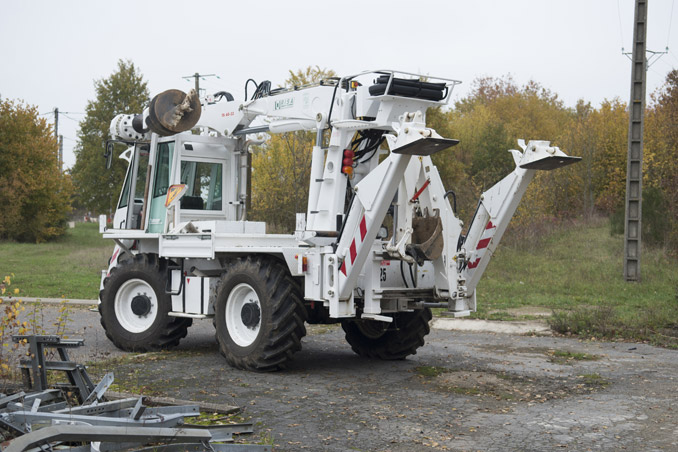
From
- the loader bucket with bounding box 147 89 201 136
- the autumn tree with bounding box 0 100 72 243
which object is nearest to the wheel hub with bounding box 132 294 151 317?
the loader bucket with bounding box 147 89 201 136

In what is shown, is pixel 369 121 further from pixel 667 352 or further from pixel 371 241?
pixel 667 352

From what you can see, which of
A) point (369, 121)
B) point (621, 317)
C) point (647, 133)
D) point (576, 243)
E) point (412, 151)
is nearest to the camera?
point (412, 151)

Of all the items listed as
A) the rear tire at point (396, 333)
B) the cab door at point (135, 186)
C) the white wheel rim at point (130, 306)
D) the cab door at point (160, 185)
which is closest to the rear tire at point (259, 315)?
the rear tire at point (396, 333)

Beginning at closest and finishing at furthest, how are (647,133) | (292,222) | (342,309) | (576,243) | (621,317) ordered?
(342,309), (621,317), (292,222), (576,243), (647,133)

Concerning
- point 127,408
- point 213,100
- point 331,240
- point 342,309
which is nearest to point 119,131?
point 213,100

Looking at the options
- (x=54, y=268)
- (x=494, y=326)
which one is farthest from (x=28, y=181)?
(x=494, y=326)

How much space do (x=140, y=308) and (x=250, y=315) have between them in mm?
2582

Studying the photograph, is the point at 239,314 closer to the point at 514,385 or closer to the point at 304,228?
the point at 304,228

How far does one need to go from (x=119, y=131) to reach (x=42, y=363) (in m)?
5.90

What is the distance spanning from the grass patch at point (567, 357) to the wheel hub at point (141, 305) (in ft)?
19.2

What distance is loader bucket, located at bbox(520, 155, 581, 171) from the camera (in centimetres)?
871

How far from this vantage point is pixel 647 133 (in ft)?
106

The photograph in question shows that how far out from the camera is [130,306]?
11570 millimetres

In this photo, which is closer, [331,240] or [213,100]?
[331,240]
